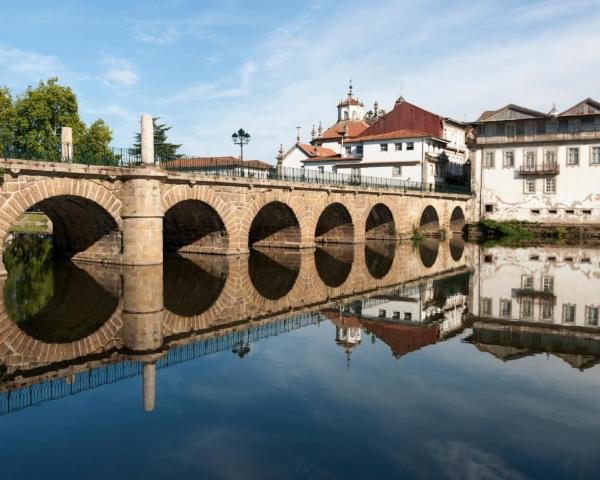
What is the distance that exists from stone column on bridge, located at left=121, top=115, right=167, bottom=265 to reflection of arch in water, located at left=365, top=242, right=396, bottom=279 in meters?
9.60

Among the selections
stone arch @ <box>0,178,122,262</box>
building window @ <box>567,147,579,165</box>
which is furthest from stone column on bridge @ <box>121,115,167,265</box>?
building window @ <box>567,147,579,165</box>

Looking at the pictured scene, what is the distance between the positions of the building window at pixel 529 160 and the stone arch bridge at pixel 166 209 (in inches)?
719

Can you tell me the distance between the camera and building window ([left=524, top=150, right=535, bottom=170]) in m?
53.0

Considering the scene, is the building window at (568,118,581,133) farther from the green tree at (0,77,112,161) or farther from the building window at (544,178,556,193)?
the green tree at (0,77,112,161)

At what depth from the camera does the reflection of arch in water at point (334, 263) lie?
2308 centimetres

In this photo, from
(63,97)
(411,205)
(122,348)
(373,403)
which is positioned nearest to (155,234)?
(122,348)

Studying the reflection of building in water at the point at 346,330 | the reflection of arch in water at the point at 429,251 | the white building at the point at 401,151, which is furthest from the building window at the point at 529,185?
the reflection of building in water at the point at 346,330

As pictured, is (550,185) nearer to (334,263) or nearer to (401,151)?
(401,151)

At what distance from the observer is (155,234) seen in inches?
917

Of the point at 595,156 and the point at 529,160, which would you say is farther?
the point at 529,160

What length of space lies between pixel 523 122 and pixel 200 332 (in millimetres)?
48024

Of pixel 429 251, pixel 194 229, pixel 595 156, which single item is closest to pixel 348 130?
pixel 595 156

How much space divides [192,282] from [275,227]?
14.6 meters

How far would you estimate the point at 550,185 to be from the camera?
172ft
